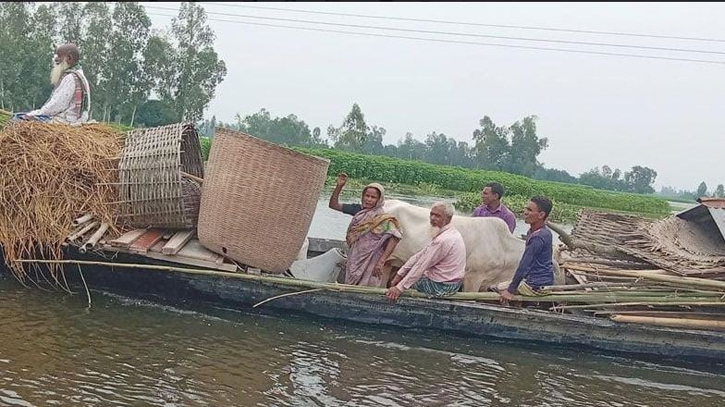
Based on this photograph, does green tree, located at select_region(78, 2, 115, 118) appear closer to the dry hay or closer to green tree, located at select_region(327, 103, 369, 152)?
green tree, located at select_region(327, 103, 369, 152)

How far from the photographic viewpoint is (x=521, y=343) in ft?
22.4

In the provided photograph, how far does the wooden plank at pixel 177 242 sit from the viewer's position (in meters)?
6.65

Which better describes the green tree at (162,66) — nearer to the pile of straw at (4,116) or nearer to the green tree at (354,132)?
the green tree at (354,132)

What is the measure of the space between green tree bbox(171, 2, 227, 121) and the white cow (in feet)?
161

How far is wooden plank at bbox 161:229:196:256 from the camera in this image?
6648 mm

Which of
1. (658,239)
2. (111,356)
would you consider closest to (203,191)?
(111,356)

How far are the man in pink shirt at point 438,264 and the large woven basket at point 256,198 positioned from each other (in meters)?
1.12

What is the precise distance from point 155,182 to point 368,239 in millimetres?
2227

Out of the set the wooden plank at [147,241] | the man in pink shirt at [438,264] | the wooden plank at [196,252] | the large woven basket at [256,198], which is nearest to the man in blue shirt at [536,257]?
the man in pink shirt at [438,264]

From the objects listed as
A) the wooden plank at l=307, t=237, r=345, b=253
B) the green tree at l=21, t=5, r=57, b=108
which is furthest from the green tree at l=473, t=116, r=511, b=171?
the wooden plank at l=307, t=237, r=345, b=253

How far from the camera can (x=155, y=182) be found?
22.5ft

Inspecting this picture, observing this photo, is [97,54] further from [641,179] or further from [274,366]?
[641,179]

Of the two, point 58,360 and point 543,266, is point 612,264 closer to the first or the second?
point 543,266

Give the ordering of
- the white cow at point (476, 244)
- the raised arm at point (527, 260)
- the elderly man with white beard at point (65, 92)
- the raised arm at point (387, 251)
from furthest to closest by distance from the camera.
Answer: the elderly man with white beard at point (65, 92) < the white cow at point (476, 244) < the raised arm at point (387, 251) < the raised arm at point (527, 260)
